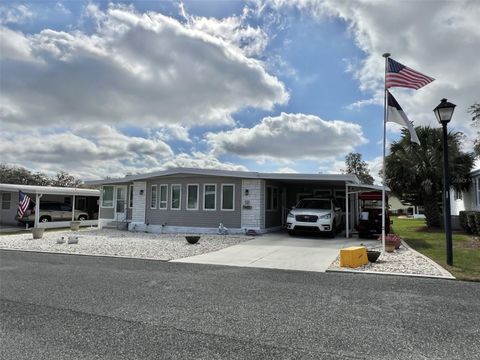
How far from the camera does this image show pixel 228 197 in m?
17.0

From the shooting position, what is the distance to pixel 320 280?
727 centimetres

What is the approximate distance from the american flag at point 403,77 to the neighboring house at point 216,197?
5781 mm

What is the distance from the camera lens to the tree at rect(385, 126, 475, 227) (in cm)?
1919

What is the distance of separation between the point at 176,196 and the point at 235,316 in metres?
13.6

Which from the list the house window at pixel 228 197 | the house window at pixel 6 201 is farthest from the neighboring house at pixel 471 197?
→ the house window at pixel 6 201

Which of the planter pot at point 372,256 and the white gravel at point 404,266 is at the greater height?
the planter pot at point 372,256

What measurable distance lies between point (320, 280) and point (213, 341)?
144 inches

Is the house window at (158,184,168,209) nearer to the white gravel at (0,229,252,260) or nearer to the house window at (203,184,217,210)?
the house window at (203,184,217,210)

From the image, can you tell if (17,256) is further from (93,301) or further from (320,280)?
(320,280)

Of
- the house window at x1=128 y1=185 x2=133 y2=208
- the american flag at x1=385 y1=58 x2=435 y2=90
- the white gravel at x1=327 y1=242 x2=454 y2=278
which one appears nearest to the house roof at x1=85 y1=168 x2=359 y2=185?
the house window at x1=128 y1=185 x2=133 y2=208

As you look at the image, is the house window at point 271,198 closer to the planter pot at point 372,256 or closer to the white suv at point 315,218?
the white suv at point 315,218

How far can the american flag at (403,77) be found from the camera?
369 inches

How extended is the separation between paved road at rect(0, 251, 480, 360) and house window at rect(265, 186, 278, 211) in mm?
9533

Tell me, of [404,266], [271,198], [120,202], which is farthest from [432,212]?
[120,202]
